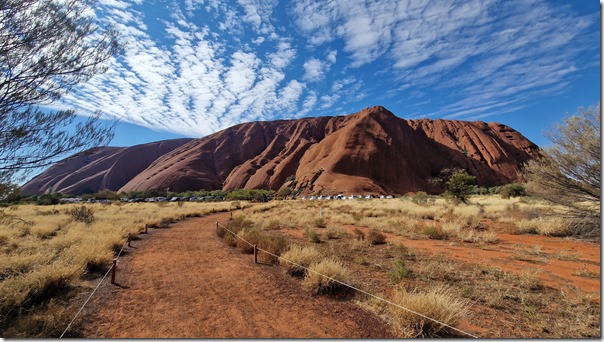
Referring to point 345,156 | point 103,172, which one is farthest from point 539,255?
point 103,172

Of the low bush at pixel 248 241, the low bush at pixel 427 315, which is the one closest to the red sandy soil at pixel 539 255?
the low bush at pixel 427 315

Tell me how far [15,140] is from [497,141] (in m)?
121

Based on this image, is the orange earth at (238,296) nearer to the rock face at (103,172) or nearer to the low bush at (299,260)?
the low bush at (299,260)

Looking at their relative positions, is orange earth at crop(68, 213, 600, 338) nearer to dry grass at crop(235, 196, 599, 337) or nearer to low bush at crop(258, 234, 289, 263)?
dry grass at crop(235, 196, 599, 337)

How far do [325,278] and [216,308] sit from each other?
93.8 inches

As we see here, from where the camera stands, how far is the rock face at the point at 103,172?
110 meters

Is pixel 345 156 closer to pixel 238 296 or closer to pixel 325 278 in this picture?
pixel 325 278

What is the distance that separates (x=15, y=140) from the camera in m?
6.19

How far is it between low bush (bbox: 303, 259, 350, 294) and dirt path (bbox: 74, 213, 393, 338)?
24 centimetres

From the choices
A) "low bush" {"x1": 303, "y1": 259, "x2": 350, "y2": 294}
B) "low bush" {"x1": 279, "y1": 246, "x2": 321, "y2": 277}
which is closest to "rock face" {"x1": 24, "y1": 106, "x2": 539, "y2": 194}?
"low bush" {"x1": 279, "y1": 246, "x2": 321, "y2": 277}

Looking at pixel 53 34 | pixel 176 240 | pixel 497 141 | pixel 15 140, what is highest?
pixel 497 141

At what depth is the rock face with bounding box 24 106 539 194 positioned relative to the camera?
6994 cm

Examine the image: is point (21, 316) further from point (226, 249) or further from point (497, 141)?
point (497, 141)

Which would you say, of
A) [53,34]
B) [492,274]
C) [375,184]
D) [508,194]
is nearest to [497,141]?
[375,184]
